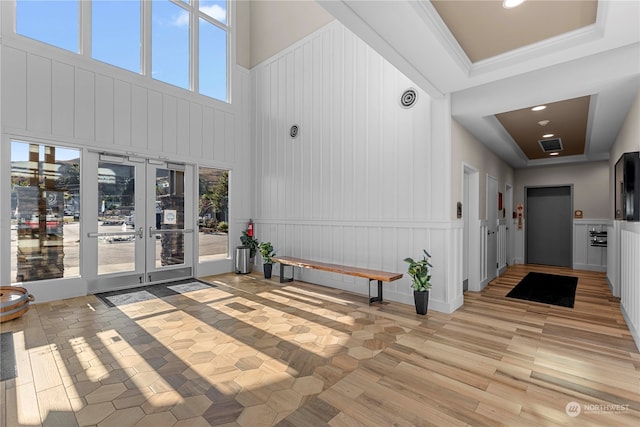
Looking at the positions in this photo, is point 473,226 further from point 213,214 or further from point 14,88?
point 14,88

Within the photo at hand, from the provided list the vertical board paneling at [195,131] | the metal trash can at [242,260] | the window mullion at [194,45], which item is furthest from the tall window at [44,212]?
the metal trash can at [242,260]

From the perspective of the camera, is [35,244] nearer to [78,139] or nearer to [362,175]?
[78,139]

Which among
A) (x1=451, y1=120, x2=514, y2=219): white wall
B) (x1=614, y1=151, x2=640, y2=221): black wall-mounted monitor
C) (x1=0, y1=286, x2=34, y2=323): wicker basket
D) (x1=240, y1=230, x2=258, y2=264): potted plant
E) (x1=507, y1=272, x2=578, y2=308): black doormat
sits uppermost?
(x1=451, y1=120, x2=514, y2=219): white wall

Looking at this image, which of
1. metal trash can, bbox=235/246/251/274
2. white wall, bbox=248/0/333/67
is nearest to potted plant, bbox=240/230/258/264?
metal trash can, bbox=235/246/251/274

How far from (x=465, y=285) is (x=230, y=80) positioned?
595 centimetres

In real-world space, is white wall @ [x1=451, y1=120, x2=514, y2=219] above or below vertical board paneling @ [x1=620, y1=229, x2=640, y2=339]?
above

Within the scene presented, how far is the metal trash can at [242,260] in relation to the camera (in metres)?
6.06

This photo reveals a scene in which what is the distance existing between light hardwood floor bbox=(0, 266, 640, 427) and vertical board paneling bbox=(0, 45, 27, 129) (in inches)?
97.1

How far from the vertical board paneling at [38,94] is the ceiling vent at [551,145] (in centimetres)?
786

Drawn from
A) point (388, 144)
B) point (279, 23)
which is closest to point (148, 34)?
point (279, 23)

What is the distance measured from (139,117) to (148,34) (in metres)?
1.51

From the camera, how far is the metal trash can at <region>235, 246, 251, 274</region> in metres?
6.06

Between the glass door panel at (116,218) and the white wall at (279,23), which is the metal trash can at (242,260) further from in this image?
the white wall at (279,23)

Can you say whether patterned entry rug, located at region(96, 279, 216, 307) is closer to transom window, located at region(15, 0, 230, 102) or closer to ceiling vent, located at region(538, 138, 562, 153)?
transom window, located at region(15, 0, 230, 102)
